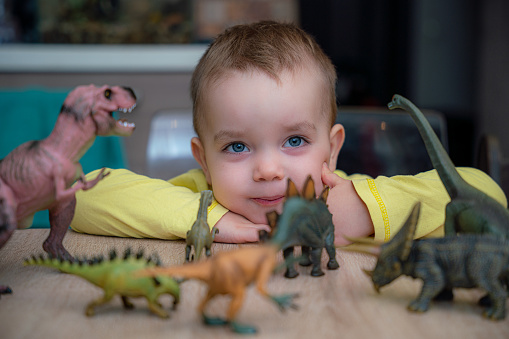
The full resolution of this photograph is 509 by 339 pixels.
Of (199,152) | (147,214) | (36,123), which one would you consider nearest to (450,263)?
(147,214)

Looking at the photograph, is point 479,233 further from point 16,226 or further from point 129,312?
point 16,226

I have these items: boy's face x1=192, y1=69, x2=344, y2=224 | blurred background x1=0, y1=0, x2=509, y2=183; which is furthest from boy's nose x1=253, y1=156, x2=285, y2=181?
blurred background x1=0, y1=0, x2=509, y2=183

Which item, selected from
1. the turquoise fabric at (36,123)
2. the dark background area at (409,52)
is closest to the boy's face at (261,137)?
the turquoise fabric at (36,123)

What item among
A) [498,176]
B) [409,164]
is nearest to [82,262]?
[498,176]

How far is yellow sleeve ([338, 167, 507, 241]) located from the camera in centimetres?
80

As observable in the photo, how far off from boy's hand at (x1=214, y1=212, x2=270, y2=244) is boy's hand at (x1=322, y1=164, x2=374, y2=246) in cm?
12

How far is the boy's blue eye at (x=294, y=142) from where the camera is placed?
87 centimetres

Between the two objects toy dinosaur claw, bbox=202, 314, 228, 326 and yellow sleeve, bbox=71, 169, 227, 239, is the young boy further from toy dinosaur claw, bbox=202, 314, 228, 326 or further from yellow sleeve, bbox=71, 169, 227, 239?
toy dinosaur claw, bbox=202, 314, 228, 326

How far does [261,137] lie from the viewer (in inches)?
32.8

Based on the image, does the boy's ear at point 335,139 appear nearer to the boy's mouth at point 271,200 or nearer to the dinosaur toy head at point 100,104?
the boy's mouth at point 271,200

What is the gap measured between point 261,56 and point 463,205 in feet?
1.55

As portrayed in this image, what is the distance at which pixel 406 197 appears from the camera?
2.71 feet

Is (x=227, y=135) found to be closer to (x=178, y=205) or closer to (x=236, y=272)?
(x=178, y=205)

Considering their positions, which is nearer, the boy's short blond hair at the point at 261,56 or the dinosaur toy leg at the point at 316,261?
the dinosaur toy leg at the point at 316,261
